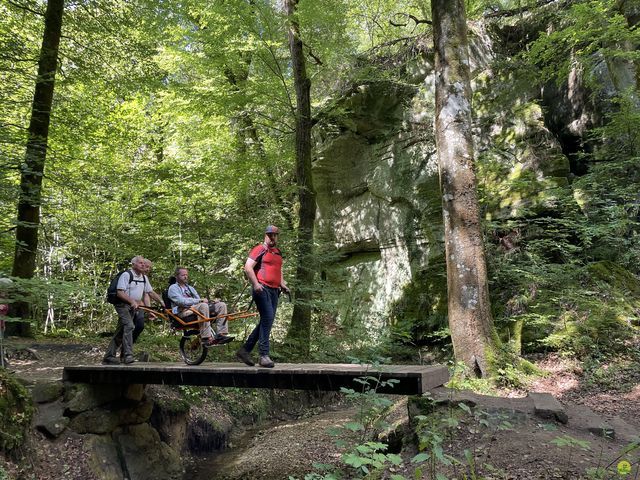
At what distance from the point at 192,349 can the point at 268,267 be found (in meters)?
2.49

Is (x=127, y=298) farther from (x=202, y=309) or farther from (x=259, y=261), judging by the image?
(x=259, y=261)

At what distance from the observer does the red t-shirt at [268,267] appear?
220 inches

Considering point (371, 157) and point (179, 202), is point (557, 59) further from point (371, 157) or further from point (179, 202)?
point (179, 202)

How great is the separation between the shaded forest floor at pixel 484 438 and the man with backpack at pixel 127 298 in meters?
1.27

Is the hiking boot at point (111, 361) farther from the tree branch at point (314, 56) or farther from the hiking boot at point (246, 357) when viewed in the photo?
the tree branch at point (314, 56)

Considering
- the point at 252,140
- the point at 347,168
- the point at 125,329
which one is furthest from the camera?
the point at 347,168

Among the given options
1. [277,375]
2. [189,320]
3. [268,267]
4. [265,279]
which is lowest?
[277,375]

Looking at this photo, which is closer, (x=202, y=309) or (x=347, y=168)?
(x=202, y=309)

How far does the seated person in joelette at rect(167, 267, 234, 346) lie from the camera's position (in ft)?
21.3

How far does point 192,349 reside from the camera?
282 inches

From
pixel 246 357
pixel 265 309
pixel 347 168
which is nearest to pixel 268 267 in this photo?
pixel 265 309

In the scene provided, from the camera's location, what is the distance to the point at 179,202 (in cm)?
1030

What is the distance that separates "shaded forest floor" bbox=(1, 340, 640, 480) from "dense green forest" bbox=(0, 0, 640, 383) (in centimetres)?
79

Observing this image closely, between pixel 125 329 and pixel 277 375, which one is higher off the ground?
pixel 125 329
